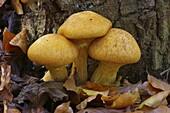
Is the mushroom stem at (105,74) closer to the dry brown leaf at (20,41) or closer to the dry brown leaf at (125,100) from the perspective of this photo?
the dry brown leaf at (125,100)

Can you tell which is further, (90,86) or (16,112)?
(90,86)

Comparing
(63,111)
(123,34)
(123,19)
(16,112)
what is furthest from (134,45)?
(16,112)

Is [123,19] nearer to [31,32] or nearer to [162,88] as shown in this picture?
[162,88]

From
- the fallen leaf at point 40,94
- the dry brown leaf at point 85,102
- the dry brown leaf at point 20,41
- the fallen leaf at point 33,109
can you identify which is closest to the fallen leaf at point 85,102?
the dry brown leaf at point 85,102

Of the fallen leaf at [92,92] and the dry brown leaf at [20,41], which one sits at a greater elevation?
the dry brown leaf at [20,41]

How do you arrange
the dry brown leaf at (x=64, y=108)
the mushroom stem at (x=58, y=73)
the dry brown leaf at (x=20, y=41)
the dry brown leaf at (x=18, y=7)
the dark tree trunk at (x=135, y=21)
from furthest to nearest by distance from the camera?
the dry brown leaf at (x=18, y=7), the dry brown leaf at (x=20, y=41), the dark tree trunk at (x=135, y=21), the mushroom stem at (x=58, y=73), the dry brown leaf at (x=64, y=108)

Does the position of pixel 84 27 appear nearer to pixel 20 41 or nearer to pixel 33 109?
pixel 33 109

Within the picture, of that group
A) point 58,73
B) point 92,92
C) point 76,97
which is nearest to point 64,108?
point 76,97
